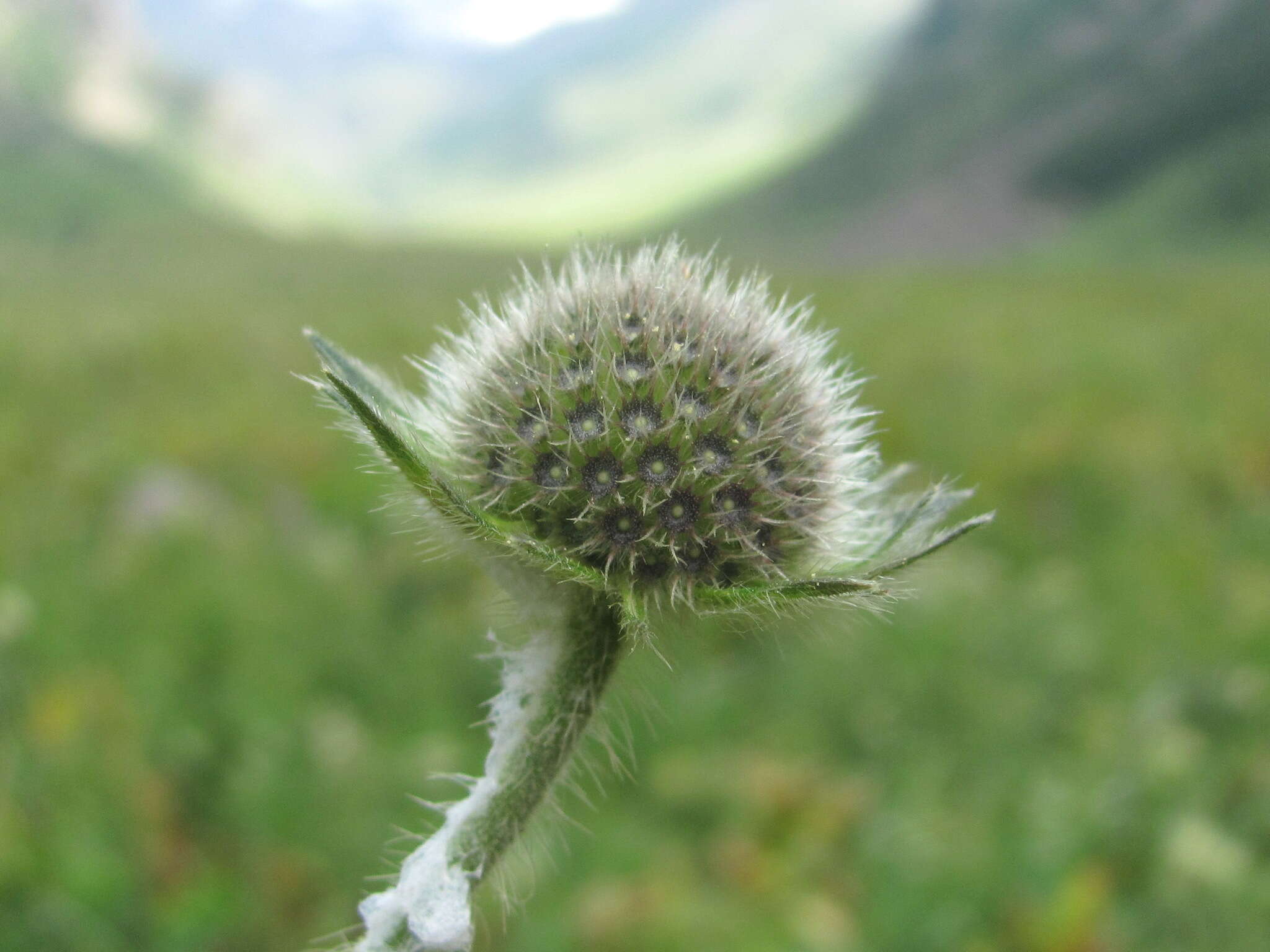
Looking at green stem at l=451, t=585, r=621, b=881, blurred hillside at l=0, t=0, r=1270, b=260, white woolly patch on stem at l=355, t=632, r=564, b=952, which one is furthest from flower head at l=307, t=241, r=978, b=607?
blurred hillside at l=0, t=0, r=1270, b=260

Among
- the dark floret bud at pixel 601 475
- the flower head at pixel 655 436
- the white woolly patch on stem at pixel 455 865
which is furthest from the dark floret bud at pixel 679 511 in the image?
the white woolly patch on stem at pixel 455 865

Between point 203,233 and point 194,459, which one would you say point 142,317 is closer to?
point 194,459

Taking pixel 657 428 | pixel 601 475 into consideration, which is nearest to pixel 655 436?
pixel 657 428

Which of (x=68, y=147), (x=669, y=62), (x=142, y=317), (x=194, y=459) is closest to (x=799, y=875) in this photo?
(x=194, y=459)

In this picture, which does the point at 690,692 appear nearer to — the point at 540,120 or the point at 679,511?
the point at 679,511

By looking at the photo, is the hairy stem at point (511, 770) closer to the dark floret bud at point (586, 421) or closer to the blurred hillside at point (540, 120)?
the dark floret bud at point (586, 421)
